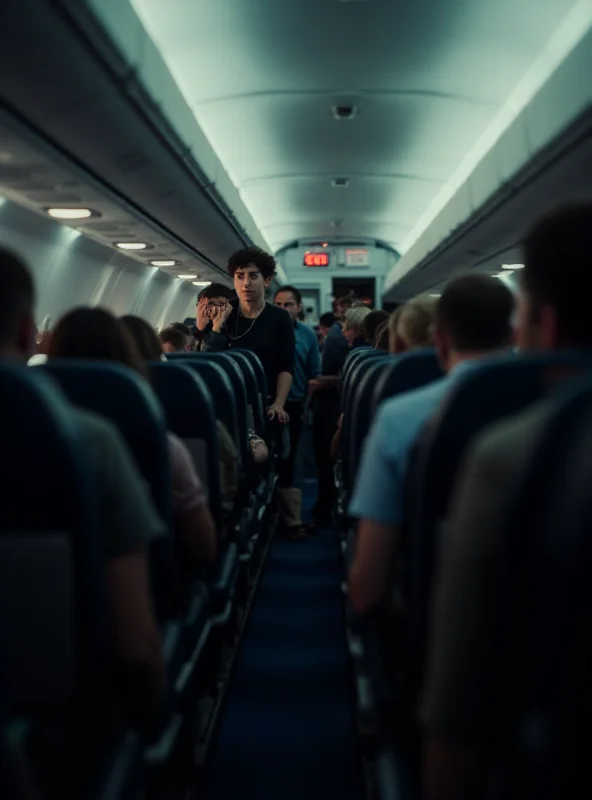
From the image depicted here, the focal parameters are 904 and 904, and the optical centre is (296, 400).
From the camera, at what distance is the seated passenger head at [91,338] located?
2377 mm

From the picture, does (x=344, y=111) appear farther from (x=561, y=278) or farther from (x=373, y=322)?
(x=561, y=278)

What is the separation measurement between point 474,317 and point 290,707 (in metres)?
2.24

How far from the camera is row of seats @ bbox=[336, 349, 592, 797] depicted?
4.09ft

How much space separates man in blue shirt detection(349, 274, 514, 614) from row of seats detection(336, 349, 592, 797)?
0.06m

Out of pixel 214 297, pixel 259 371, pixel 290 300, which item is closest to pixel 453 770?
pixel 259 371

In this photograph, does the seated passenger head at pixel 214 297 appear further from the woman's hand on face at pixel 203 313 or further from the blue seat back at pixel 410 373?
the blue seat back at pixel 410 373

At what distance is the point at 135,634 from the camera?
185 centimetres

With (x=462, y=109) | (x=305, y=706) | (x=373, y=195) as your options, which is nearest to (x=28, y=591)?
(x=305, y=706)

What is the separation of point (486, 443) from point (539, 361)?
0.44 m

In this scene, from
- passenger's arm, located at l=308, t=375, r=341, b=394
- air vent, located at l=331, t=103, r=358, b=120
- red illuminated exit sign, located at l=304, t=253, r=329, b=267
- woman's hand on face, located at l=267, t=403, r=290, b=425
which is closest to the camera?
woman's hand on face, located at l=267, t=403, r=290, b=425

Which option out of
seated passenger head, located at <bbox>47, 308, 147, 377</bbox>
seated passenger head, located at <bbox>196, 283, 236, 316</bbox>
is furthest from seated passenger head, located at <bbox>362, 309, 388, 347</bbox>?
seated passenger head, located at <bbox>47, 308, 147, 377</bbox>

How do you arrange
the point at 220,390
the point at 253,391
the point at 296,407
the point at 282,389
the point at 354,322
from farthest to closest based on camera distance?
the point at 354,322 → the point at 296,407 → the point at 282,389 → the point at 253,391 → the point at 220,390

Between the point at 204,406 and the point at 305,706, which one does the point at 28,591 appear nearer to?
the point at 204,406

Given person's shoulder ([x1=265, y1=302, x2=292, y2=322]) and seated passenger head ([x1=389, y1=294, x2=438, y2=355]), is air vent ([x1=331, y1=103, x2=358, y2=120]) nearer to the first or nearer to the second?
person's shoulder ([x1=265, y1=302, x2=292, y2=322])
